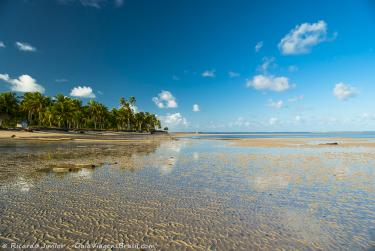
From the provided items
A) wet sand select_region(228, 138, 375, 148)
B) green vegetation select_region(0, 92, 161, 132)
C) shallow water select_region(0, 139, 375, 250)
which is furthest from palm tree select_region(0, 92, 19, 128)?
shallow water select_region(0, 139, 375, 250)

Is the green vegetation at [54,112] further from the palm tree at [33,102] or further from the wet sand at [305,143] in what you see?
the wet sand at [305,143]

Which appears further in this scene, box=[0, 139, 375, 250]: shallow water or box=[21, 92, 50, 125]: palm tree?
box=[21, 92, 50, 125]: palm tree

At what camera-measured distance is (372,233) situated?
616 centimetres

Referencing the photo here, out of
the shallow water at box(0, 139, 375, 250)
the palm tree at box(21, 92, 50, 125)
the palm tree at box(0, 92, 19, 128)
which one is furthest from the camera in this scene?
the palm tree at box(21, 92, 50, 125)

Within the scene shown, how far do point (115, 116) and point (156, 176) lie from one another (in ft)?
443

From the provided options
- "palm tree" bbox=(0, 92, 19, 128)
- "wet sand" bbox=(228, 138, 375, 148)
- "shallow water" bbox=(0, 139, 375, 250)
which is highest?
"palm tree" bbox=(0, 92, 19, 128)

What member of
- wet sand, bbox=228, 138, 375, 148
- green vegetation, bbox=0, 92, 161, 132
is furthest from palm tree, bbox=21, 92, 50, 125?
wet sand, bbox=228, 138, 375, 148

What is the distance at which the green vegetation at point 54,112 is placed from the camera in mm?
86688

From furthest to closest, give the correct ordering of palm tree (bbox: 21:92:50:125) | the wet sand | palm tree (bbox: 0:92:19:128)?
1. palm tree (bbox: 21:92:50:125)
2. palm tree (bbox: 0:92:19:128)
3. the wet sand

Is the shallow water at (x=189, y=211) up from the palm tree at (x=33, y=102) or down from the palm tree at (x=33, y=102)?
down

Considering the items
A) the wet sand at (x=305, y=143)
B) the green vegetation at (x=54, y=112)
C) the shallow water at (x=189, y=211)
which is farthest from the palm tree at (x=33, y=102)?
the shallow water at (x=189, y=211)

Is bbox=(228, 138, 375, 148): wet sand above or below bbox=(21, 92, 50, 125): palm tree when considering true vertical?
below

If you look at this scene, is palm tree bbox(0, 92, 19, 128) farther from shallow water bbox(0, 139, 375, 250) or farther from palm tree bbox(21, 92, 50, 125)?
shallow water bbox(0, 139, 375, 250)

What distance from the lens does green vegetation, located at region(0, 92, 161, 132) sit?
284 feet
